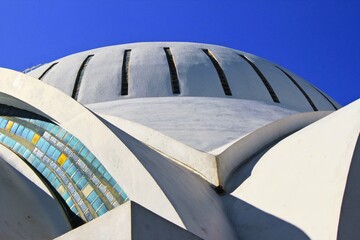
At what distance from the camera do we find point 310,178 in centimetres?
530

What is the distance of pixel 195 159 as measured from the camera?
6188 millimetres

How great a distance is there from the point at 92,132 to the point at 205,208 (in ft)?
4.03

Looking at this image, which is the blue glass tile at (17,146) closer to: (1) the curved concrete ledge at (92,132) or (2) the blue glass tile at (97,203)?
(1) the curved concrete ledge at (92,132)

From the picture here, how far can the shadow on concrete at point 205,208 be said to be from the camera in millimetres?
5016

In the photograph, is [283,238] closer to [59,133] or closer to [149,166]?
[149,166]

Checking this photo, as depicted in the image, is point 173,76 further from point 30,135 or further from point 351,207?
point 351,207

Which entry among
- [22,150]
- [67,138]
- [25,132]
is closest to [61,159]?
[67,138]

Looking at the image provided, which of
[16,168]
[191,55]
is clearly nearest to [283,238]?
[16,168]

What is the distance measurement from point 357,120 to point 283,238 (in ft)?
3.92

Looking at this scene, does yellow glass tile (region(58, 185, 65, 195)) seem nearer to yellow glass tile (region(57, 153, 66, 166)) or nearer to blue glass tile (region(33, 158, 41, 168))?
yellow glass tile (region(57, 153, 66, 166))

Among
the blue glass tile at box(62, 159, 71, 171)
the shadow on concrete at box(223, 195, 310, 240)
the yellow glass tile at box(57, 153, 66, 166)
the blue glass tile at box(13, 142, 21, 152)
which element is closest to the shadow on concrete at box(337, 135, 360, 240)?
the shadow on concrete at box(223, 195, 310, 240)

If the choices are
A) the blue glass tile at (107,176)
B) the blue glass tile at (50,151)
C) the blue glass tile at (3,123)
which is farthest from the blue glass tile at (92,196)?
the blue glass tile at (3,123)

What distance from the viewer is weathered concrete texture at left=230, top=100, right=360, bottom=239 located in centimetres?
487

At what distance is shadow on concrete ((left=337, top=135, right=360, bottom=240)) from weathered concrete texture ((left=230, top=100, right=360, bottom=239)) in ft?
0.05
